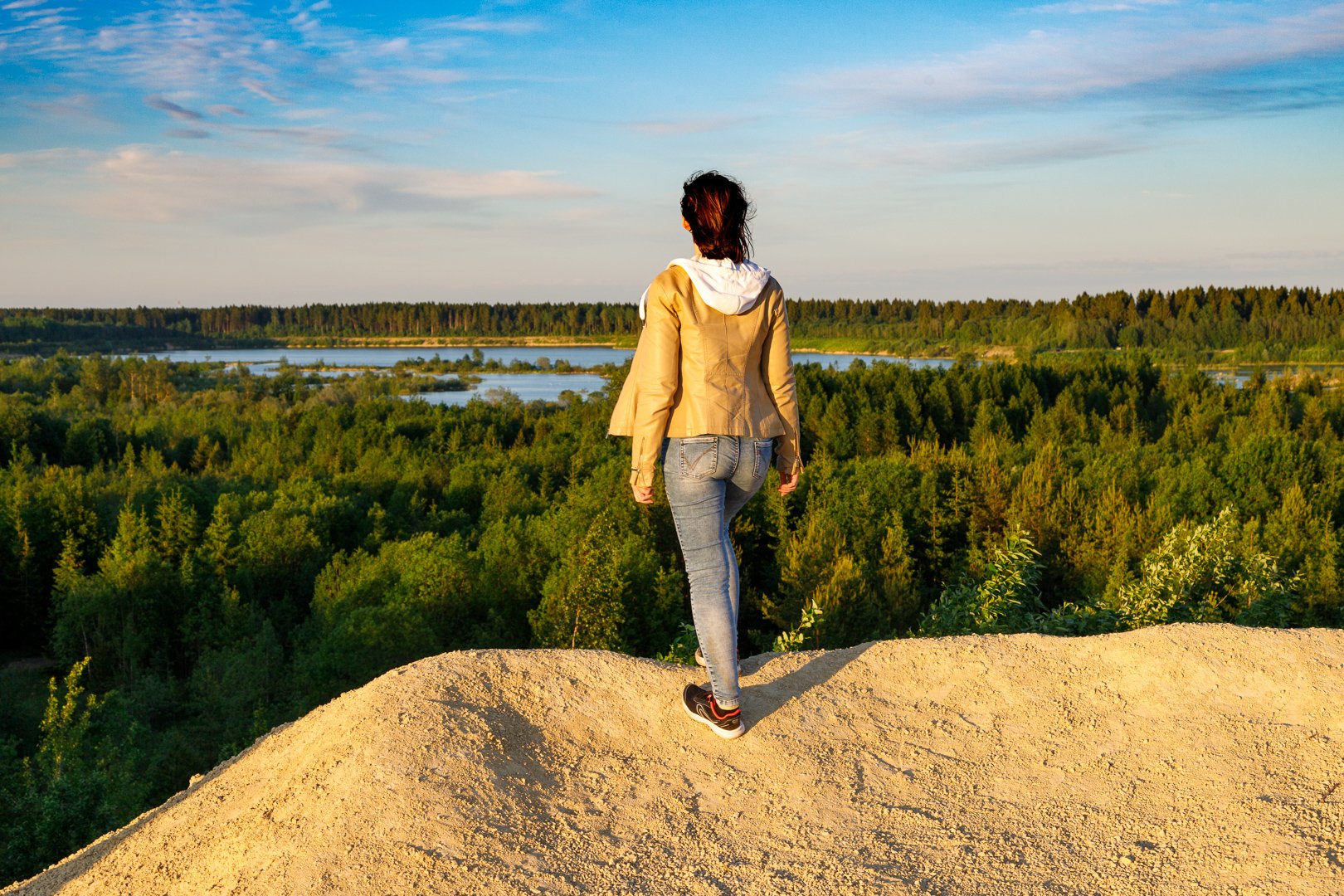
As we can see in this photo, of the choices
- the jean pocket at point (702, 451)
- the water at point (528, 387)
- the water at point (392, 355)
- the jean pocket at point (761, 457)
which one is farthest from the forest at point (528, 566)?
the water at point (392, 355)

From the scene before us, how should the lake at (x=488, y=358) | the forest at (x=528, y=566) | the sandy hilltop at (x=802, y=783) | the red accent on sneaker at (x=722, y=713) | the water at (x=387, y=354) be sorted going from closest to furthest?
the sandy hilltop at (x=802, y=783)
the red accent on sneaker at (x=722, y=713)
the forest at (x=528, y=566)
the lake at (x=488, y=358)
the water at (x=387, y=354)

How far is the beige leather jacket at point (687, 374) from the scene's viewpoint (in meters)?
5.12

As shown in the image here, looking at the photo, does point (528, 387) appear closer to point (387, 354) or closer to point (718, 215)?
point (387, 354)

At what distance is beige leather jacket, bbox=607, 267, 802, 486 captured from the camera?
5.12m

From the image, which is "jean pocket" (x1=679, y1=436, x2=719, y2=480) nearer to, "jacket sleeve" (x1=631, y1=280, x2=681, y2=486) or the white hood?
"jacket sleeve" (x1=631, y1=280, x2=681, y2=486)

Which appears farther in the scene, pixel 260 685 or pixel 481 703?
pixel 260 685

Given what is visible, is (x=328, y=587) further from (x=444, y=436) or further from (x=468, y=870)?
(x=444, y=436)

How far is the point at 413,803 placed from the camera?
15.9ft

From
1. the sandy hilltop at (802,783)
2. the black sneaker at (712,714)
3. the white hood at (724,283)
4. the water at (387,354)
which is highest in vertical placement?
the white hood at (724,283)

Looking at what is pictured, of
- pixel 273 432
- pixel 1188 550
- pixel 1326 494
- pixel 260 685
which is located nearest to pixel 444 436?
pixel 273 432

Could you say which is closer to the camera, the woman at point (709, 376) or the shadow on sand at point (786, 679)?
the woman at point (709, 376)

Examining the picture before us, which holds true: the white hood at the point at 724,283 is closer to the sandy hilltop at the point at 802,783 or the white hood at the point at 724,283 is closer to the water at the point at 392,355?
the sandy hilltop at the point at 802,783

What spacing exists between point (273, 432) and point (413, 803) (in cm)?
5827

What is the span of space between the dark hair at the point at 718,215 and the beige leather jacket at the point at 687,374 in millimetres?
201
